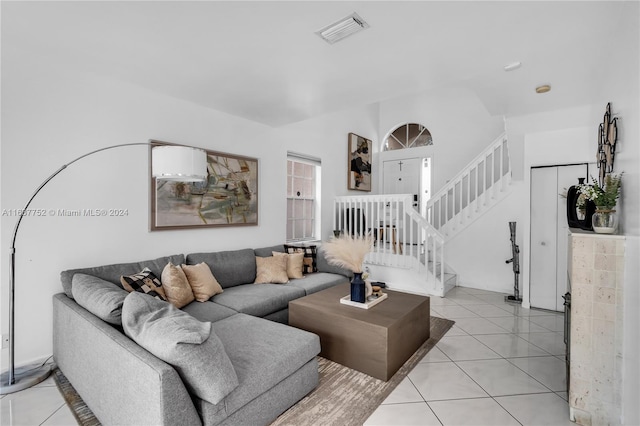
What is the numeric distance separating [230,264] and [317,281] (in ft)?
3.41

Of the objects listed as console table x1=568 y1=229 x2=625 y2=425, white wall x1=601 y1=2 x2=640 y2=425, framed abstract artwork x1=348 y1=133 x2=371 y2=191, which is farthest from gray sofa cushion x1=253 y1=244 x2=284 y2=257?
white wall x1=601 y1=2 x2=640 y2=425

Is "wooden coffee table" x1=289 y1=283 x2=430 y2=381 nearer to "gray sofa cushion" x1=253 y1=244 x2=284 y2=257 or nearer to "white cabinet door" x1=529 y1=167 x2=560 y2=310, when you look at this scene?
"gray sofa cushion" x1=253 y1=244 x2=284 y2=257

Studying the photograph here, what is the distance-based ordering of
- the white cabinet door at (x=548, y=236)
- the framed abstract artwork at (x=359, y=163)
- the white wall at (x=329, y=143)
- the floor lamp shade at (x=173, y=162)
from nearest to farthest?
the floor lamp shade at (x=173, y=162) → the white cabinet door at (x=548, y=236) → the white wall at (x=329, y=143) → the framed abstract artwork at (x=359, y=163)

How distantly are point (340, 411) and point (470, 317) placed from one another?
95.3 inches

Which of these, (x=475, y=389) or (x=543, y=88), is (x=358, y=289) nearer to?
(x=475, y=389)

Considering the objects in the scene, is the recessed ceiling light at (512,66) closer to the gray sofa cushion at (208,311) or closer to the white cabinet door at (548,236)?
the white cabinet door at (548,236)

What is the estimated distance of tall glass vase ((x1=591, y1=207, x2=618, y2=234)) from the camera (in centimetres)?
188

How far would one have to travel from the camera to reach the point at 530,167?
4055 millimetres

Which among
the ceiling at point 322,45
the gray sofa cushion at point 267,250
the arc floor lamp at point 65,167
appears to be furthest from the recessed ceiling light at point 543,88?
the gray sofa cushion at point 267,250

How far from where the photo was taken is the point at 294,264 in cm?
396

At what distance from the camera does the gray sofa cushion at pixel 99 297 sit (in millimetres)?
1800

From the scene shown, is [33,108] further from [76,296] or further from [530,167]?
[530,167]

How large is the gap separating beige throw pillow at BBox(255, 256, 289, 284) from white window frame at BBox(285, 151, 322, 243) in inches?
42.4

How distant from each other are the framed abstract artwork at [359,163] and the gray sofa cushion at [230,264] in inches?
117
